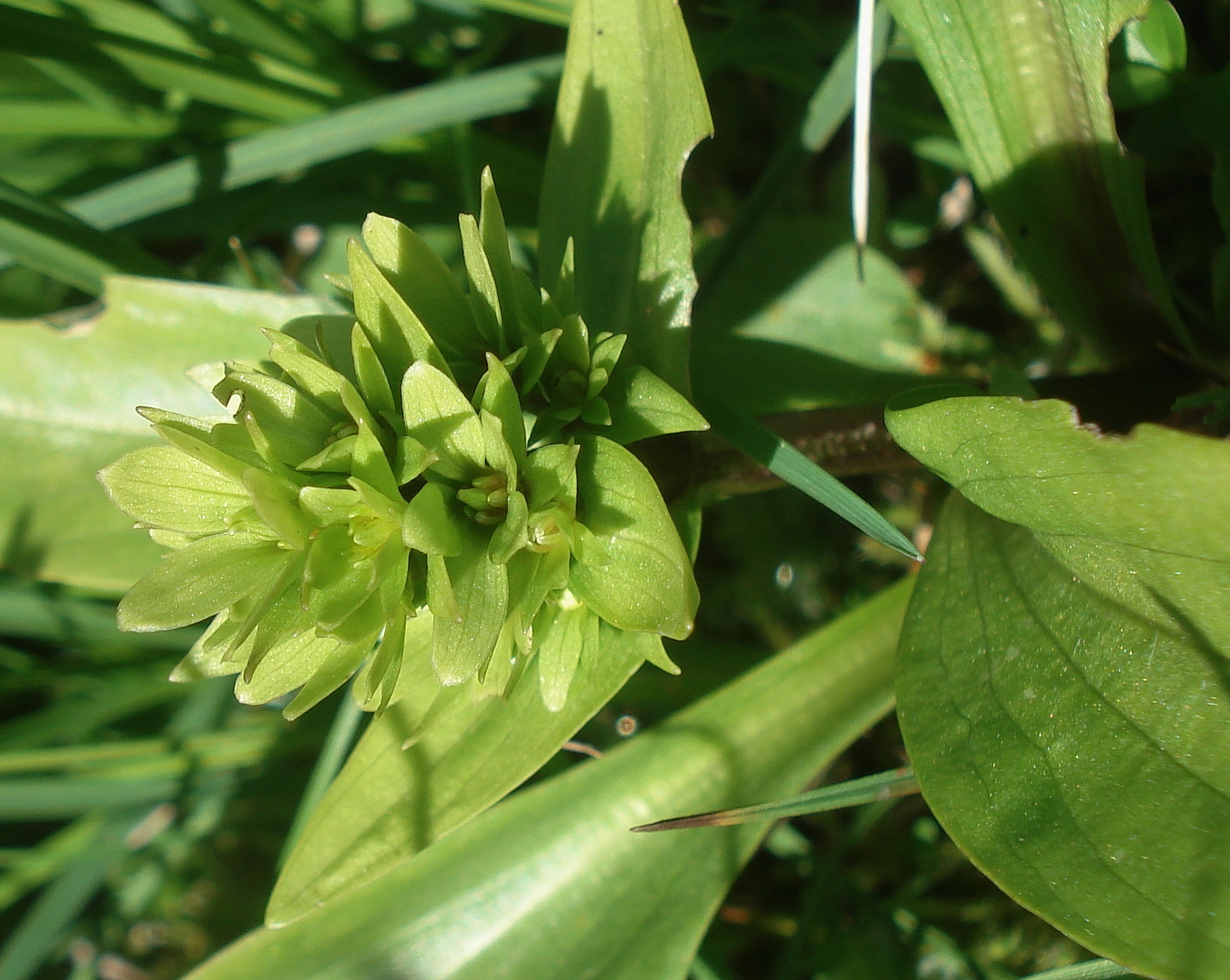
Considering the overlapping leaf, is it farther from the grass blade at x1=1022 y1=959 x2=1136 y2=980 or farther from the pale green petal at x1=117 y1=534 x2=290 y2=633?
the pale green petal at x1=117 y1=534 x2=290 y2=633

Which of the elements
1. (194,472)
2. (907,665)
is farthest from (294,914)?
(907,665)

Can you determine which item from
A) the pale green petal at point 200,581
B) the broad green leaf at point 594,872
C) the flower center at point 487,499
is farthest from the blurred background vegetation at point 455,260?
the pale green petal at point 200,581

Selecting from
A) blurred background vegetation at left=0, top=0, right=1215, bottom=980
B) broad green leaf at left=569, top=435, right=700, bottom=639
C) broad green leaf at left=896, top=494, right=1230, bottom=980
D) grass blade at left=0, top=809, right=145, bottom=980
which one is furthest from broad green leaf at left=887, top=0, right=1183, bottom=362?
grass blade at left=0, top=809, right=145, bottom=980

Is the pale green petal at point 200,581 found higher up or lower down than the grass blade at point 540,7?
lower down

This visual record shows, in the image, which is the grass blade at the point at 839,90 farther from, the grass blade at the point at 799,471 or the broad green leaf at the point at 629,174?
the grass blade at the point at 799,471

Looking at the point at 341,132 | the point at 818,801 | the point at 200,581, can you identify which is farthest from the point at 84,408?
the point at 818,801
